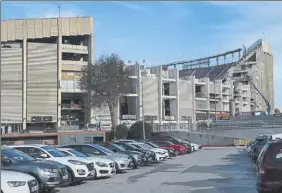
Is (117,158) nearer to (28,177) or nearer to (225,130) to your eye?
(28,177)

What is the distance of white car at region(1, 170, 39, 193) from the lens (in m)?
11.1

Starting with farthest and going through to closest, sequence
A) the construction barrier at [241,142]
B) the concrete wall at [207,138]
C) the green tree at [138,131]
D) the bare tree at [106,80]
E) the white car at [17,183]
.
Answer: the green tree at [138,131] → the concrete wall at [207,138] → the bare tree at [106,80] → the construction barrier at [241,142] → the white car at [17,183]

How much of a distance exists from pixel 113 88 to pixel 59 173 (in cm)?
6145

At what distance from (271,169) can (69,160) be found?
906 centimetres

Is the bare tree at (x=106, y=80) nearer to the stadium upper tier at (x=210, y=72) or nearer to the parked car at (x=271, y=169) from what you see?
the parked car at (x=271, y=169)

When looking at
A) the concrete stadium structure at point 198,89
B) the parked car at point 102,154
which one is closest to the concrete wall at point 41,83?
the concrete stadium structure at point 198,89

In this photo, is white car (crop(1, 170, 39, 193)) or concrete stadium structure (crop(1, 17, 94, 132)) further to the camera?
concrete stadium structure (crop(1, 17, 94, 132))

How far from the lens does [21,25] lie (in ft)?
325

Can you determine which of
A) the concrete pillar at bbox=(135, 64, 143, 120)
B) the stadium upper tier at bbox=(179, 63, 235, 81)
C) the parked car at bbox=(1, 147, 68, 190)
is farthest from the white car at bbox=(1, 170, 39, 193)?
the stadium upper tier at bbox=(179, 63, 235, 81)

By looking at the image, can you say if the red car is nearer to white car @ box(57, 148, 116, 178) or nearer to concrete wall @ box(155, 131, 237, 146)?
white car @ box(57, 148, 116, 178)

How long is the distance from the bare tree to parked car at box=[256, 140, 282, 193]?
6548cm

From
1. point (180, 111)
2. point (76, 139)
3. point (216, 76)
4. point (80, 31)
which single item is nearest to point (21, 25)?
point (80, 31)

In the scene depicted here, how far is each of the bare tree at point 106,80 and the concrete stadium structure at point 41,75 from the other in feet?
43.5

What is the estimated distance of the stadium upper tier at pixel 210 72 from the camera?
6142 inches
